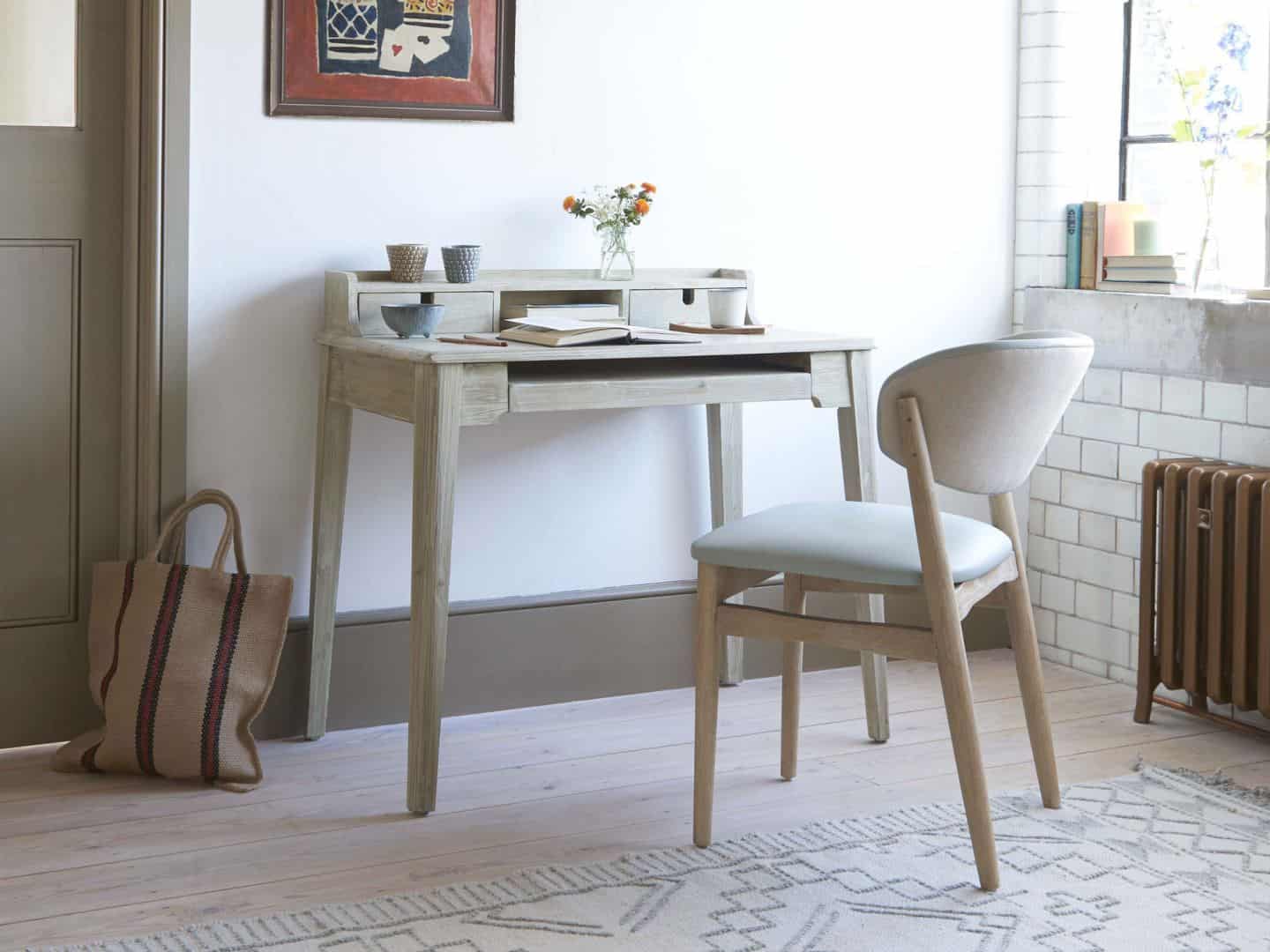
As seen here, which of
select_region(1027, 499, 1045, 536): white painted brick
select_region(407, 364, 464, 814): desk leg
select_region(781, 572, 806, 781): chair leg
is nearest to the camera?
select_region(407, 364, 464, 814): desk leg

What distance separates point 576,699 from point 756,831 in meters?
0.96

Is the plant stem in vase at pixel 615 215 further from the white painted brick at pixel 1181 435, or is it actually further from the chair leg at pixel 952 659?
the white painted brick at pixel 1181 435

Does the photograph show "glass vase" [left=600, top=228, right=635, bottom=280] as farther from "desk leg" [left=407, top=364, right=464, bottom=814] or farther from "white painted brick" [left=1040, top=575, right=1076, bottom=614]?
"white painted brick" [left=1040, top=575, right=1076, bottom=614]

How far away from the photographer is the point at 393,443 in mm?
3562

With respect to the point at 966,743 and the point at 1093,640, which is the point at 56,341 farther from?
the point at 1093,640

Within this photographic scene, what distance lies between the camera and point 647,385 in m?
3.11

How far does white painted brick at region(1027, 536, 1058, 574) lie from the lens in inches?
168

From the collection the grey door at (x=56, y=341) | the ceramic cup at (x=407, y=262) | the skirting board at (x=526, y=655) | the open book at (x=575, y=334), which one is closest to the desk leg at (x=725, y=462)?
the skirting board at (x=526, y=655)

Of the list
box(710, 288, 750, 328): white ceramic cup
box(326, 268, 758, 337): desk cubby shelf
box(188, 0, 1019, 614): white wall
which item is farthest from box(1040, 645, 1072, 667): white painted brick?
box(710, 288, 750, 328): white ceramic cup

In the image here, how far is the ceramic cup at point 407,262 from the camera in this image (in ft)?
10.9

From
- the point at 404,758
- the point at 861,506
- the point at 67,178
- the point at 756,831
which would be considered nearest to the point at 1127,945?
the point at 756,831

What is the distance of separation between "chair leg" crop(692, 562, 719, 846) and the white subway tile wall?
5.06 ft

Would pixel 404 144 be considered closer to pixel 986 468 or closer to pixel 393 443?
pixel 393 443

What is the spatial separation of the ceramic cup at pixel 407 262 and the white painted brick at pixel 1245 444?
191 cm
